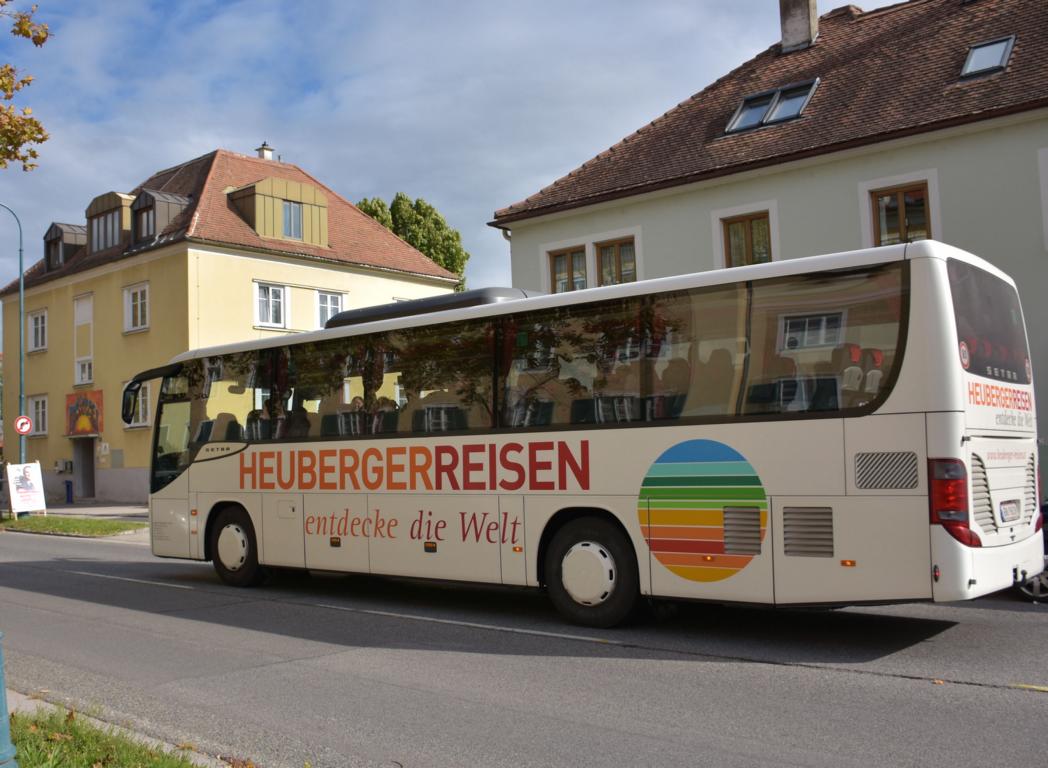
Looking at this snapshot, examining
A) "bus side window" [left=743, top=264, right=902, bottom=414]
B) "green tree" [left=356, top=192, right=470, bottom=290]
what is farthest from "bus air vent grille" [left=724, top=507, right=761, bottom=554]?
"green tree" [left=356, top=192, right=470, bottom=290]

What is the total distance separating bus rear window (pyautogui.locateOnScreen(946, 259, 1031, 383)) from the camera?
7887mm

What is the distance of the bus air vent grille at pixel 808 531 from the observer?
314 inches

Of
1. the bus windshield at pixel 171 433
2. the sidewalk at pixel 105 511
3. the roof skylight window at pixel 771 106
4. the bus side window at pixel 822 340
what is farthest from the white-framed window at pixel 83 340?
the bus side window at pixel 822 340

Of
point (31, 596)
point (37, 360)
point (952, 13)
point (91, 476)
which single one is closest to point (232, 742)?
point (31, 596)

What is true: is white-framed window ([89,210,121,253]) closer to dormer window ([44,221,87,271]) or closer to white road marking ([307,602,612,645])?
dormer window ([44,221,87,271])

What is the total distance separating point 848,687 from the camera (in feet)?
22.8

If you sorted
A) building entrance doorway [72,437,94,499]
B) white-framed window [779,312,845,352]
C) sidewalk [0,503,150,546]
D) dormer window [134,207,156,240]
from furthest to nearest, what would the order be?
1. building entrance doorway [72,437,94,499]
2. dormer window [134,207,156,240]
3. sidewalk [0,503,150,546]
4. white-framed window [779,312,845,352]

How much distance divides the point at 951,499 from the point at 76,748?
19.3 feet

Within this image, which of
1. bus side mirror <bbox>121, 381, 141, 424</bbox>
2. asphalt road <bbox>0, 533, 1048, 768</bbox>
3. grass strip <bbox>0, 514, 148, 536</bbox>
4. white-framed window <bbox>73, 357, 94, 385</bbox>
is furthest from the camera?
white-framed window <bbox>73, 357, 94, 385</bbox>

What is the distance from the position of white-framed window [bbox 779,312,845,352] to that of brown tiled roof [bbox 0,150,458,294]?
2930cm

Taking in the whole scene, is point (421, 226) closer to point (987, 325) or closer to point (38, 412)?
point (38, 412)

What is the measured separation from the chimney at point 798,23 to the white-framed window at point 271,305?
20.4 metres

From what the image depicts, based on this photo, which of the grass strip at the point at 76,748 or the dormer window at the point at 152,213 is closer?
the grass strip at the point at 76,748

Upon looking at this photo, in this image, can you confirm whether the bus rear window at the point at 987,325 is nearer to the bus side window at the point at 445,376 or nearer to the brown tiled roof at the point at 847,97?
the bus side window at the point at 445,376
